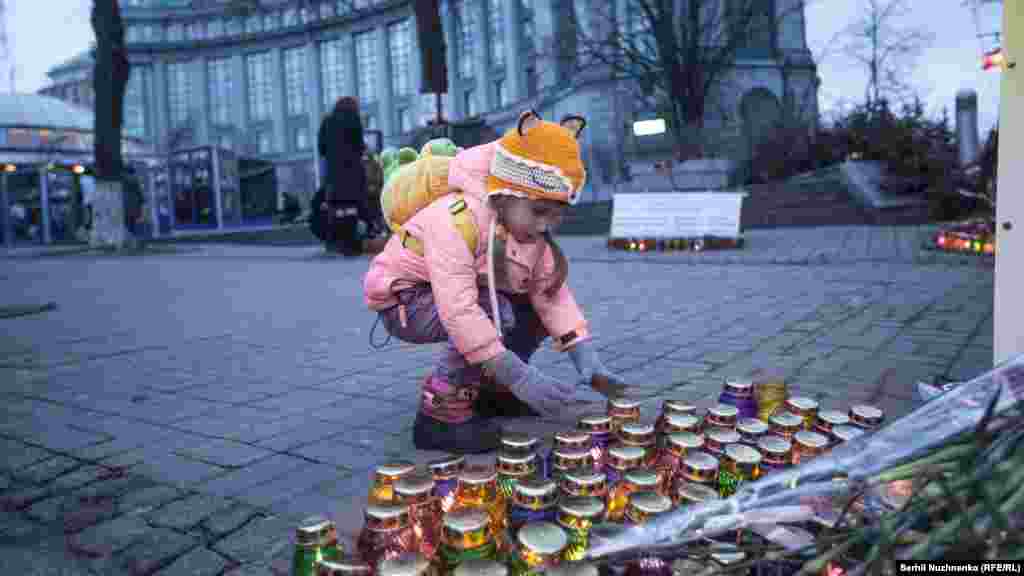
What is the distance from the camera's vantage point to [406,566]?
4.00 ft

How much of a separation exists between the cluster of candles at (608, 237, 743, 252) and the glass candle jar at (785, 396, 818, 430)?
8330mm

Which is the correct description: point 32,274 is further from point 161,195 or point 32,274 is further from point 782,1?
point 782,1

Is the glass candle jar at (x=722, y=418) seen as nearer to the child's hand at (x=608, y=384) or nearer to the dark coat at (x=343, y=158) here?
the child's hand at (x=608, y=384)

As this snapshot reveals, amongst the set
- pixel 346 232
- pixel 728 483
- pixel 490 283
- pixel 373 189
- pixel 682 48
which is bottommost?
pixel 728 483

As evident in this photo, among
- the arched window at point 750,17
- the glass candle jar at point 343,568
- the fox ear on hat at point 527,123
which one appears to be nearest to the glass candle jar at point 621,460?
the glass candle jar at point 343,568

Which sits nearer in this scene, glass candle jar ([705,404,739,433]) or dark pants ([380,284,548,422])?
glass candle jar ([705,404,739,433])

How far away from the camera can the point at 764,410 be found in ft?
7.73

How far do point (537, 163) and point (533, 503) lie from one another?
1.03 metres

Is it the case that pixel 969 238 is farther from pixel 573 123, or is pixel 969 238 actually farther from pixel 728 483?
pixel 728 483

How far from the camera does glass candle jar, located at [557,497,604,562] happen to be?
4.38 ft

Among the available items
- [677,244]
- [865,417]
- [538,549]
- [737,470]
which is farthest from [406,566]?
[677,244]

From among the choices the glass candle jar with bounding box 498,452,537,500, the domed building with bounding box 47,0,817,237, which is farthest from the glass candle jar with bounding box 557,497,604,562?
the domed building with bounding box 47,0,817,237

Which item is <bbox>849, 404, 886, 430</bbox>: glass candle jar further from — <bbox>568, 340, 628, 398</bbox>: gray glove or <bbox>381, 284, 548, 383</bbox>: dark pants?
<bbox>381, 284, 548, 383</bbox>: dark pants

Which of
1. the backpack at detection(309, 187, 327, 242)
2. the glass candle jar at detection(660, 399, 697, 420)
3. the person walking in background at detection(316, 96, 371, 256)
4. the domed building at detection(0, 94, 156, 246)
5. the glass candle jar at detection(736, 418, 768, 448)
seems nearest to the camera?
the glass candle jar at detection(736, 418, 768, 448)
